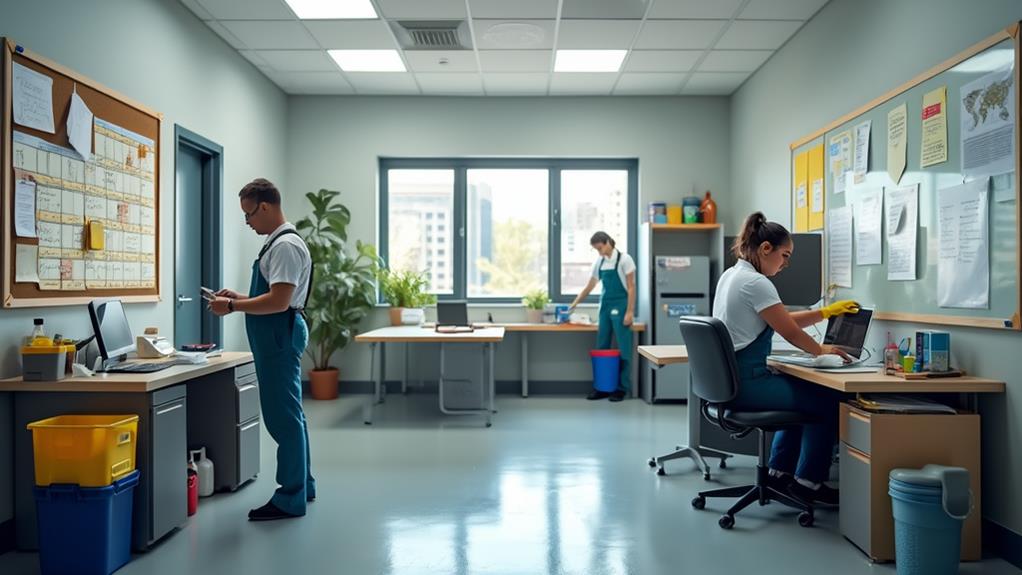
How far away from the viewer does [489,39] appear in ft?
16.8

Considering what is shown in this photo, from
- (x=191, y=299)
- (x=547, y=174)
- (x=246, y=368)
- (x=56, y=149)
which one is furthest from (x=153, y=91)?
(x=547, y=174)

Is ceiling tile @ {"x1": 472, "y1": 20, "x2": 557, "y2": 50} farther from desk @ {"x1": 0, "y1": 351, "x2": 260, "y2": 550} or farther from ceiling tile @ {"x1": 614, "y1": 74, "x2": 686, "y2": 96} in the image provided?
desk @ {"x1": 0, "y1": 351, "x2": 260, "y2": 550}

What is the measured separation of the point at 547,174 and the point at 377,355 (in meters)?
2.55

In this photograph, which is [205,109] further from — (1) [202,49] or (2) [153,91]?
(2) [153,91]

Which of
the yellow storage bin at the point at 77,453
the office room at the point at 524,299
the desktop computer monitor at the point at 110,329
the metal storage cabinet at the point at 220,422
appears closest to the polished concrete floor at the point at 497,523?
the office room at the point at 524,299

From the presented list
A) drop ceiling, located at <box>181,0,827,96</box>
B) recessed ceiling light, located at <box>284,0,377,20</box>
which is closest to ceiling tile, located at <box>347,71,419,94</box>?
drop ceiling, located at <box>181,0,827,96</box>

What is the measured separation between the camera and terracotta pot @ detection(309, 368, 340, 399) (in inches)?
250

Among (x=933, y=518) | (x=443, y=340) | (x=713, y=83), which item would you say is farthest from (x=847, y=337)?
(x=713, y=83)

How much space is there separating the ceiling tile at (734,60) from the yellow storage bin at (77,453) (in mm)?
4920

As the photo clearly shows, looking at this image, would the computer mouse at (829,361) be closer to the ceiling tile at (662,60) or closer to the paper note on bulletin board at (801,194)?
the paper note on bulletin board at (801,194)

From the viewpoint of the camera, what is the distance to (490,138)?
6758 millimetres

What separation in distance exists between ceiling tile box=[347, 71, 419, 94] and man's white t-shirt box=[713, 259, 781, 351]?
3963 mm

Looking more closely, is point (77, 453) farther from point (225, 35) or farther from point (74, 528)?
point (225, 35)

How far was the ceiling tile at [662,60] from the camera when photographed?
5.43 meters
